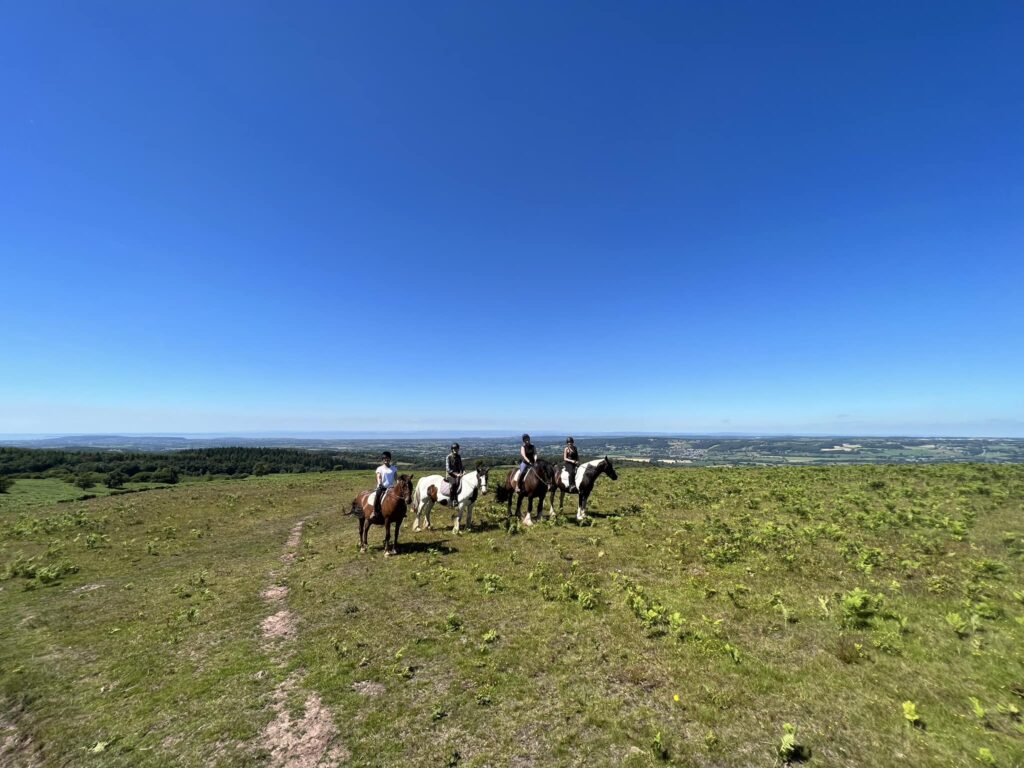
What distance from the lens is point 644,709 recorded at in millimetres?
7051

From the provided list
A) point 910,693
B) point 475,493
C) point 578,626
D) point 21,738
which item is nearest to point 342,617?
point 21,738

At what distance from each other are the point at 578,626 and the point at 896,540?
13868mm

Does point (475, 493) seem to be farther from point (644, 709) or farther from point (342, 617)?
point (644, 709)

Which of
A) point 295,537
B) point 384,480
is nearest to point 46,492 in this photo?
point 295,537

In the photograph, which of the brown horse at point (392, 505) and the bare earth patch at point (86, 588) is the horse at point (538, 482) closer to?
the brown horse at point (392, 505)

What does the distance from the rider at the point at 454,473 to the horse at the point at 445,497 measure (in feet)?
0.62

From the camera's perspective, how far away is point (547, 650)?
9094mm

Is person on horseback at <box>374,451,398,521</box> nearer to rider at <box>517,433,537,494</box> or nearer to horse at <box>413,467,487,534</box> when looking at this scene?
horse at <box>413,467,487,534</box>

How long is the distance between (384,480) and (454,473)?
4.33 m

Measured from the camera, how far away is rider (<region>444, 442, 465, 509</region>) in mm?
21425

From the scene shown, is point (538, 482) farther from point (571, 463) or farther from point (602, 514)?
point (602, 514)

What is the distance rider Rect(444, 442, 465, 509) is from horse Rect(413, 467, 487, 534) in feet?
0.62

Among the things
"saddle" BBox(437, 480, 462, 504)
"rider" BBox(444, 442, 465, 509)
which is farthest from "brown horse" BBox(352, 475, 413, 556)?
"rider" BBox(444, 442, 465, 509)

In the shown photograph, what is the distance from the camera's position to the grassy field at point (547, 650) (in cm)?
651
